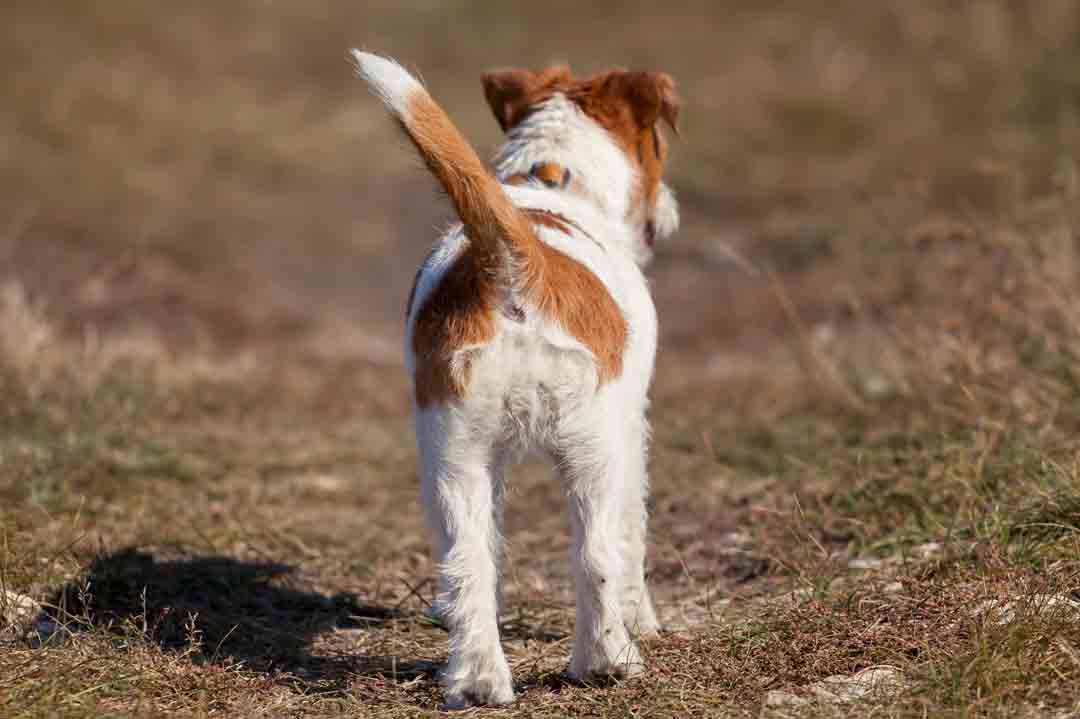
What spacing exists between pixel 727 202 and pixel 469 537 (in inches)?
417

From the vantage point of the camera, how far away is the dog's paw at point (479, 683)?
12.1 ft

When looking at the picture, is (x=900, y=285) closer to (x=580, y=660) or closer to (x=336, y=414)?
(x=336, y=414)

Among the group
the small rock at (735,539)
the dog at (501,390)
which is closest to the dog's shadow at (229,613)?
the dog at (501,390)

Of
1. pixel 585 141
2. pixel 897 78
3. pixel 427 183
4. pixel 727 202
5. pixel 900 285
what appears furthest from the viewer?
pixel 897 78

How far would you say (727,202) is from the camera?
13930 millimetres

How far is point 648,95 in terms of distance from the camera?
5.07 meters

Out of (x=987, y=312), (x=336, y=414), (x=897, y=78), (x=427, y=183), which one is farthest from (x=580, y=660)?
(x=897, y=78)

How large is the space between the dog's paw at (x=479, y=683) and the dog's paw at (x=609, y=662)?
0.25 metres

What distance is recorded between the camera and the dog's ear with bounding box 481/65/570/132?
5.21 m

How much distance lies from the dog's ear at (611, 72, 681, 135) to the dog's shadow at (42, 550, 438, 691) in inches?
77.1

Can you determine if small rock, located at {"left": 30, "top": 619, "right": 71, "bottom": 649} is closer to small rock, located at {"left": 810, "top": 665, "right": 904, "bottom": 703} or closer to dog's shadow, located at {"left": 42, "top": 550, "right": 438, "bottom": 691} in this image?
dog's shadow, located at {"left": 42, "top": 550, "right": 438, "bottom": 691}

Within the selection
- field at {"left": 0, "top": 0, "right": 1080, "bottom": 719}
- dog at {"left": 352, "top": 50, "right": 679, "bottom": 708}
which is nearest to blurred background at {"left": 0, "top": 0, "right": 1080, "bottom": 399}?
field at {"left": 0, "top": 0, "right": 1080, "bottom": 719}

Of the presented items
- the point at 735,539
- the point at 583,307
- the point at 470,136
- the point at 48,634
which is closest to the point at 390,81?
the point at 583,307

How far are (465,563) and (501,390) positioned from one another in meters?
0.46
